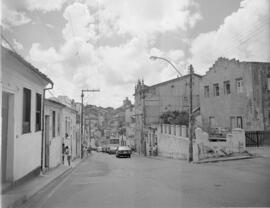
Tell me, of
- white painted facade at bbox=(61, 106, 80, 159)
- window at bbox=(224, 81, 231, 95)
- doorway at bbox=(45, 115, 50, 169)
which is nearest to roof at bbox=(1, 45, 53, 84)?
doorway at bbox=(45, 115, 50, 169)

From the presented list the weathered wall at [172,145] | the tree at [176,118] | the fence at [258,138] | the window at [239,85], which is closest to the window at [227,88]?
the window at [239,85]

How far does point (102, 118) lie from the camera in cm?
12925

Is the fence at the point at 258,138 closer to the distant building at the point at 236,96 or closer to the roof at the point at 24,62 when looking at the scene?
the distant building at the point at 236,96

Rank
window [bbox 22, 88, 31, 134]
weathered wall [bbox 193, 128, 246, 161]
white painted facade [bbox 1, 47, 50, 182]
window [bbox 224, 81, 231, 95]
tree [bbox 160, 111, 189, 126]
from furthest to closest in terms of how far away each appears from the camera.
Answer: tree [bbox 160, 111, 189, 126]
window [bbox 224, 81, 231, 95]
weathered wall [bbox 193, 128, 246, 161]
window [bbox 22, 88, 31, 134]
white painted facade [bbox 1, 47, 50, 182]

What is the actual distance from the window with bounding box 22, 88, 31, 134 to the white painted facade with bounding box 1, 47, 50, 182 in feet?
0.60

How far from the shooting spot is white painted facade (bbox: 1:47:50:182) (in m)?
10.1

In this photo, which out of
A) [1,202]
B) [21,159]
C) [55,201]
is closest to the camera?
[1,202]

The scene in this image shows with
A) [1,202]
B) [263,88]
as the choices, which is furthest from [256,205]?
[263,88]

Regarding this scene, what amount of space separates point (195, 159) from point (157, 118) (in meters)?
28.6

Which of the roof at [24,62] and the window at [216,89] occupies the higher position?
the window at [216,89]

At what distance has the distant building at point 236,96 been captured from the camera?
99.8ft

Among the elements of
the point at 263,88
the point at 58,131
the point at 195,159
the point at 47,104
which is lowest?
the point at 195,159

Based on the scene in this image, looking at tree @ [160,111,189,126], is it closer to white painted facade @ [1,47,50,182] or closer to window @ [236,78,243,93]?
window @ [236,78,243,93]

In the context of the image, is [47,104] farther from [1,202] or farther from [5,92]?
[1,202]
